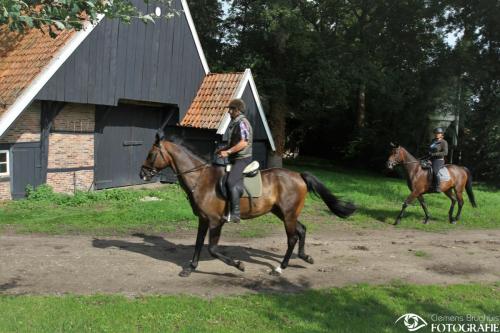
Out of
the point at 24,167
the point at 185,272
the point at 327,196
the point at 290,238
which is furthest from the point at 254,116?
the point at 185,272

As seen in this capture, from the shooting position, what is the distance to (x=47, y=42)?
13664 millimetres

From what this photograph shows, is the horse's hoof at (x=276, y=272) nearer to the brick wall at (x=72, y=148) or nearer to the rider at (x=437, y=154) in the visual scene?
the rider at (x=437, y=154)

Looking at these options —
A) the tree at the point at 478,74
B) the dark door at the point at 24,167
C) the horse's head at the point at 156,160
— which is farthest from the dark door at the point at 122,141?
the tree at the point at 478,74

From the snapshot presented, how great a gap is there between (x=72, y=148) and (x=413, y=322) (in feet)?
37.1

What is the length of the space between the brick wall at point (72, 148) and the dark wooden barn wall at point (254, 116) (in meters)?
5.74

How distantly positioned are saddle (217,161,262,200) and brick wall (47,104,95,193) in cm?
799

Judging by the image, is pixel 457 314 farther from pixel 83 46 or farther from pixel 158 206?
pixel 83 46

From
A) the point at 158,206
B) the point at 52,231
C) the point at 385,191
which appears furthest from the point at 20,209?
the point at 385,191

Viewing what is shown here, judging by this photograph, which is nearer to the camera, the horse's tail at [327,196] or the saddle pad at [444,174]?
the horse's tail at [327,196]

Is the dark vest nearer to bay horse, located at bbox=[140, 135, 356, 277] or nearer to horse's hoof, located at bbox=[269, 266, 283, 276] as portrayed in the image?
bay horse, located at bbox=[140, 135, 356, 277]

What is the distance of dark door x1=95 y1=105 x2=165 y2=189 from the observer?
602 inches

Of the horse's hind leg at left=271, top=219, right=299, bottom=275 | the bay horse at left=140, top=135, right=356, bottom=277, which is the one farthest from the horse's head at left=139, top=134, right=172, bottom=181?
the horse's hind leg at left=271, top=219, right=299, bottom=275

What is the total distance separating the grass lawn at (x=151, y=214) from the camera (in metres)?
10.8

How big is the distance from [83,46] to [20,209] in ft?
15.8
